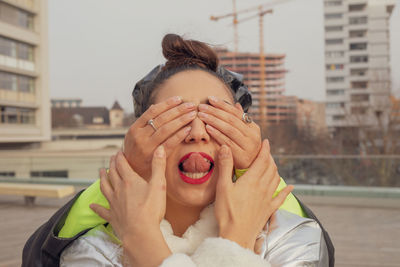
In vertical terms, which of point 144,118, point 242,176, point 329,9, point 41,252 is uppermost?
point 329,9

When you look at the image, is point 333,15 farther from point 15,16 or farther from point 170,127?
point 170,127

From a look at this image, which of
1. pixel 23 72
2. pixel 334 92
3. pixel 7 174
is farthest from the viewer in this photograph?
pixel 334 92

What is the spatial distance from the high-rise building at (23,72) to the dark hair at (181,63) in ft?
120

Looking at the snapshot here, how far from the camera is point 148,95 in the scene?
5.15 feet

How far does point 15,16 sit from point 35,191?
32906 millimetres

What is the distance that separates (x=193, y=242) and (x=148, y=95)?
0.62m

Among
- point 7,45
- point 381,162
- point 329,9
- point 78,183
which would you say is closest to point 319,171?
point 381,162

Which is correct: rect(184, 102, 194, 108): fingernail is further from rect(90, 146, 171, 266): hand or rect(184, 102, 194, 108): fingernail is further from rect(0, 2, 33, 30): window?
rect(0, 2, 33, 30): window

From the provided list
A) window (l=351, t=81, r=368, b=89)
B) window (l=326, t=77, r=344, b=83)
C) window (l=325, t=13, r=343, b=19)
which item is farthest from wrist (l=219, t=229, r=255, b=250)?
window (l=325, t=13, r=343, b=19)

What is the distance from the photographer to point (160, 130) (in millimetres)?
1243

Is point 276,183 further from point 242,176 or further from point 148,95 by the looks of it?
point 148,95

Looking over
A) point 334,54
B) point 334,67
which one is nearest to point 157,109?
point 334,67

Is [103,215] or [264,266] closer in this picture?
[264,266]

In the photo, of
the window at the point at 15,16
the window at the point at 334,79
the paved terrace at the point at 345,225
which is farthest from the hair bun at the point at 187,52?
the window at the point at 334,79
